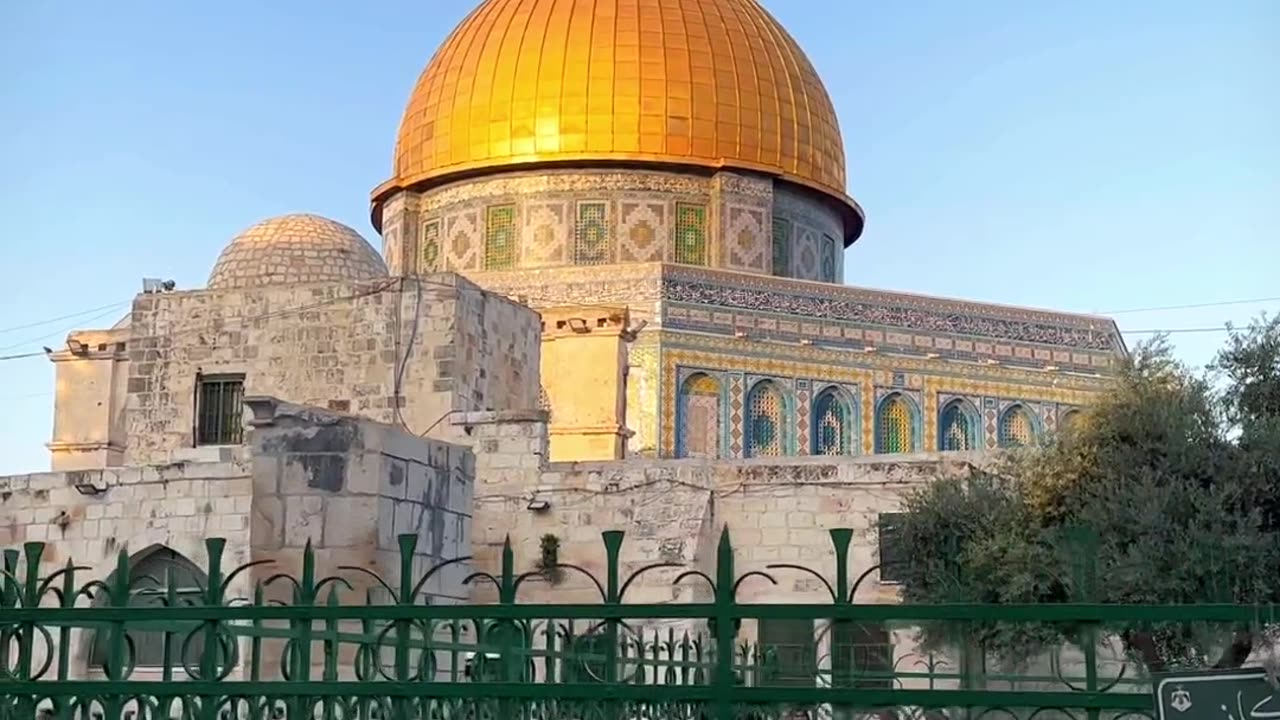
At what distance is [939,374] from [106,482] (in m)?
12.5

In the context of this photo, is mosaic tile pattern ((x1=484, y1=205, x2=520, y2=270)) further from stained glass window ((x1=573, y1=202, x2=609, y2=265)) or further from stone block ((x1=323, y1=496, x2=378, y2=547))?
stone block ((x1=323, y1=496, x2=378, y2=547))

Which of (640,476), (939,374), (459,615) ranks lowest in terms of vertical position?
(459,615)

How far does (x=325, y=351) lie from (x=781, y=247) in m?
11.0

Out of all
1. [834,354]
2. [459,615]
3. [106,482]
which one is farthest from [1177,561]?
[834,354]

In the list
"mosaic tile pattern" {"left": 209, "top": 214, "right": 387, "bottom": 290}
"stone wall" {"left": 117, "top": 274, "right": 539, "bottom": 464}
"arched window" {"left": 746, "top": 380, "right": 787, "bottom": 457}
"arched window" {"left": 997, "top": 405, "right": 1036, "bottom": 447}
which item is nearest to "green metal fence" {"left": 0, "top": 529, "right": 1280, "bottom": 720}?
"stone wall" {"left": 117, "top": 274, "right": 539, "bottom": 464}

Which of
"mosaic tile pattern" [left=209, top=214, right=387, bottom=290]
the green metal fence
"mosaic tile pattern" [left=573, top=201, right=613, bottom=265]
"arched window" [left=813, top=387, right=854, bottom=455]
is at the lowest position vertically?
the green metal fence

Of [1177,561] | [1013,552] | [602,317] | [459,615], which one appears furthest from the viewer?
[602,317]

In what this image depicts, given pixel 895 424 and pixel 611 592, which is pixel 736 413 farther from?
pixel 611 592

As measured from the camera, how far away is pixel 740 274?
22.0 metres

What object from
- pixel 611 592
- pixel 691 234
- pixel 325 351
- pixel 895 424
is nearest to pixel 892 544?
pixel 325 351

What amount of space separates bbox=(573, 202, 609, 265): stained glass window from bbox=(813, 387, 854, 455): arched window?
356cm

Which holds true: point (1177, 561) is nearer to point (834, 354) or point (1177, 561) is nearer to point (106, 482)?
point (106, 482)

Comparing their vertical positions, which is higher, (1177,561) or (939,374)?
(939,374)

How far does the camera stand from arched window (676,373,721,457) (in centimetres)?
2117
